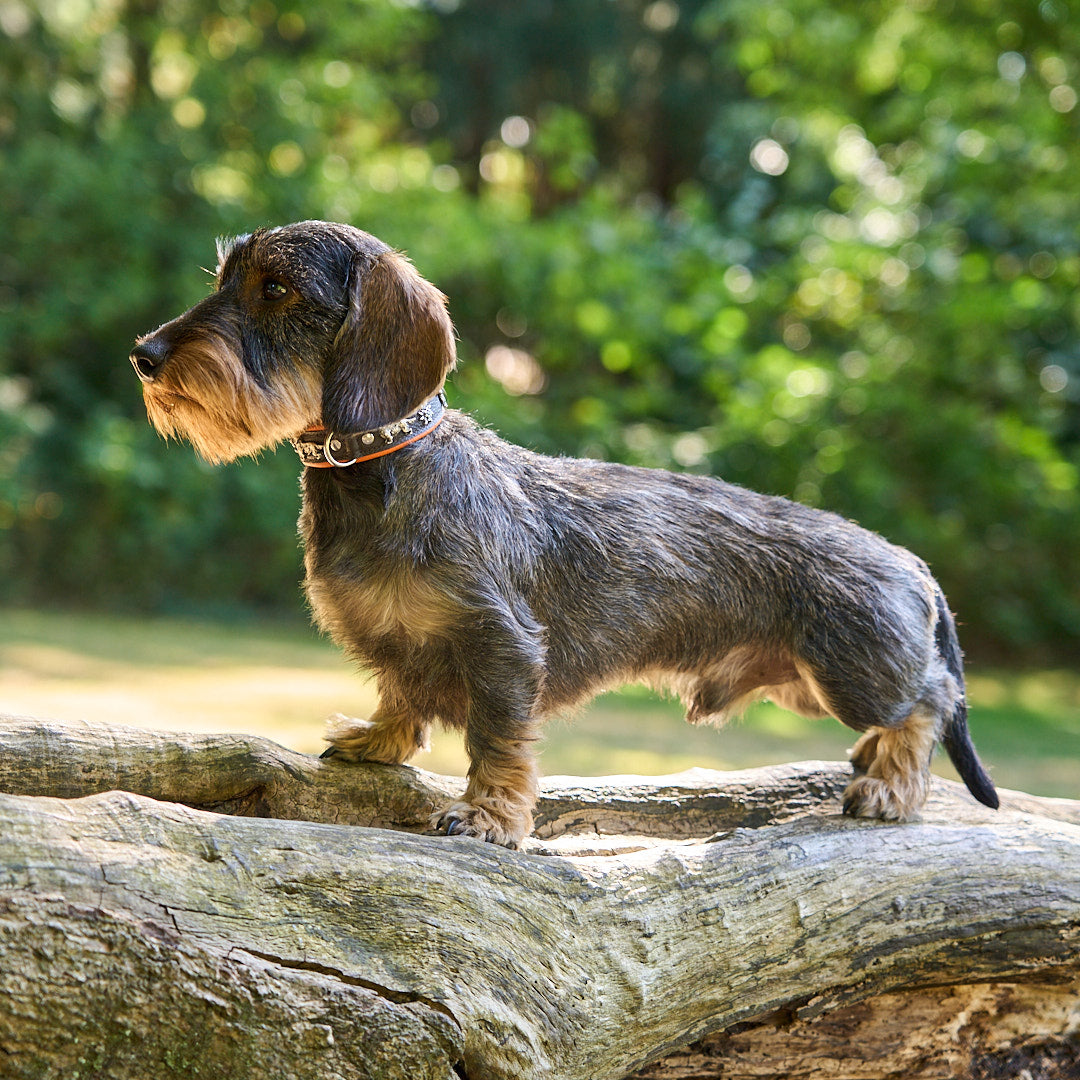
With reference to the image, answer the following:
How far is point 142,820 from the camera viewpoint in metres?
2.67

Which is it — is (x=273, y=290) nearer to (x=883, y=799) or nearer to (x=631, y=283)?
(x=883, y=799)

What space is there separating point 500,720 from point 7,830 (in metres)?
1.42

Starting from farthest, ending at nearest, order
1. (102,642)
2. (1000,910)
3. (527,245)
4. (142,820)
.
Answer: (527,245) < (102,642) < (1000,910) < (142,820)

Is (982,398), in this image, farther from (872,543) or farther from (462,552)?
(462,552)

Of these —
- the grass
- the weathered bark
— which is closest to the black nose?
the weathered bark

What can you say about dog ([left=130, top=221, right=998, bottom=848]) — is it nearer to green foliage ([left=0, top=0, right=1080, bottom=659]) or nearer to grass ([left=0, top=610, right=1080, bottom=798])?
grass ([left=0, top=610, right=1080, bottom=798])

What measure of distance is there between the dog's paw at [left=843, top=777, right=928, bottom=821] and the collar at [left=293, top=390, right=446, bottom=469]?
197 cm

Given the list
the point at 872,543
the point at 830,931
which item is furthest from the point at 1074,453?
the point at 830,931

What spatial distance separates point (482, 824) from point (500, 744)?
9.7 inches

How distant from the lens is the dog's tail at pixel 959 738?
13.3ft

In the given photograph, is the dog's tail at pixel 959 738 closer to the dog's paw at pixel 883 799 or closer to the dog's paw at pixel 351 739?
the dog's paw at pixel 883 799

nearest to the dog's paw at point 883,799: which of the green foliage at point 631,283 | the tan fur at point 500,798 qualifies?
the tan fur at point 500,798

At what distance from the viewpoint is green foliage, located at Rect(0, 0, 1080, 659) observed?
1170 cm

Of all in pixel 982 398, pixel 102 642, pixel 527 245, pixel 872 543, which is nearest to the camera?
pixel 872 543
